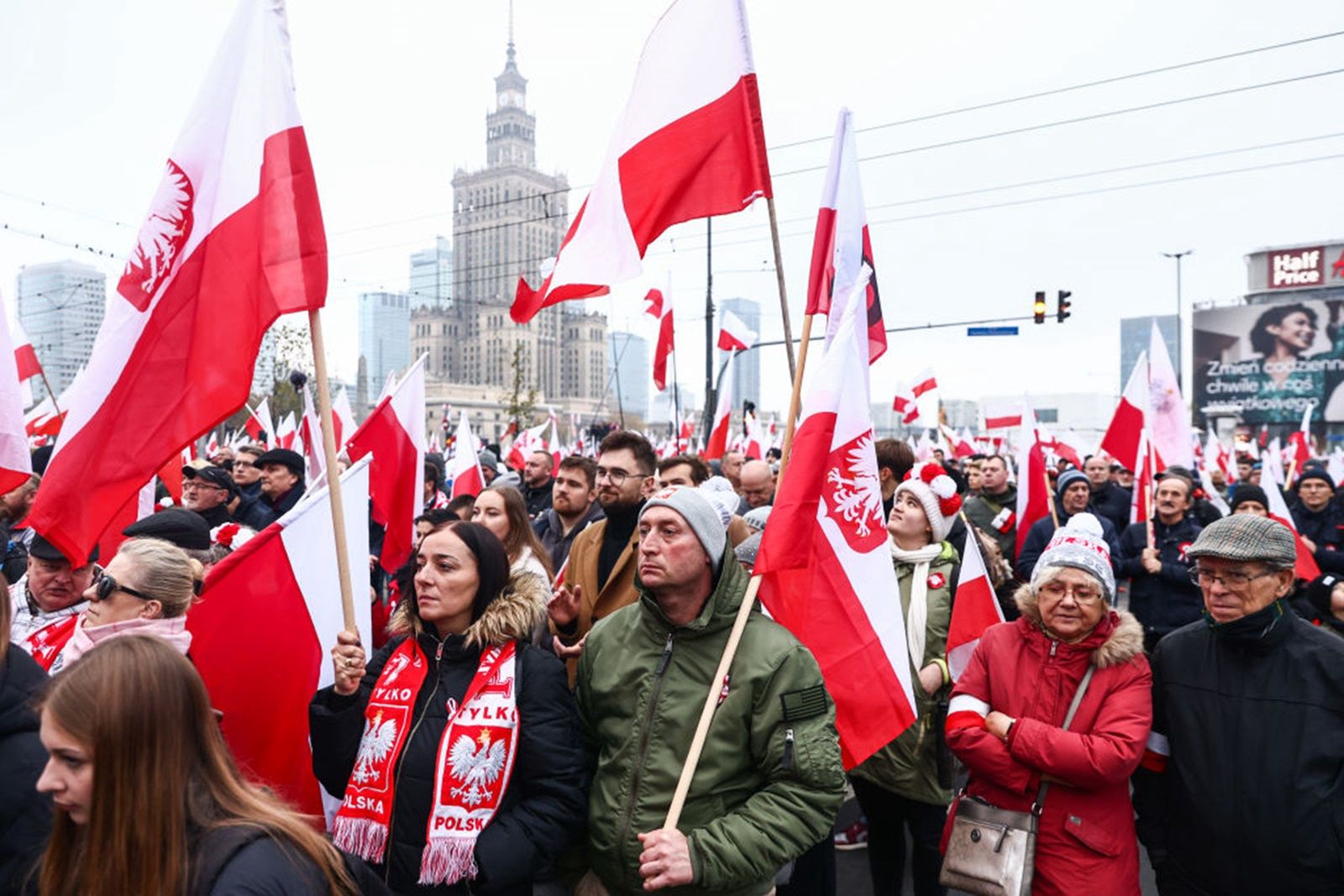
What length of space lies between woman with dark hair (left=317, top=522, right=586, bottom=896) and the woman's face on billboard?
189 ft

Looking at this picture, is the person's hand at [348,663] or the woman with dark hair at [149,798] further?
the person's hand at [348,663]

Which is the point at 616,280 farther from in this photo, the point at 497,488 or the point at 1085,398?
the point at 1085,398

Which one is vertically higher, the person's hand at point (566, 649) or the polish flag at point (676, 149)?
the polish flag at point (676, 149)

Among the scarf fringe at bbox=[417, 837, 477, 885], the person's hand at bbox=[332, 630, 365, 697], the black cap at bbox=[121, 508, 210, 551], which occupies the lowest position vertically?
the scarf fringe at bbox=[417, 837, 477, 885]

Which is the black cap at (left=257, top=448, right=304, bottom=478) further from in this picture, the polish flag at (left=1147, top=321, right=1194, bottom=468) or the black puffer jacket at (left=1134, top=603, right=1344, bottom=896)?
the polish flag at (left=1147, top=321, right=1194, bottom=468)

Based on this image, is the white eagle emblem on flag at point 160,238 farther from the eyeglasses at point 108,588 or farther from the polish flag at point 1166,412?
the polish flag at point 1166,412

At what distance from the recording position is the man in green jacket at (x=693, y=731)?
2682 mm

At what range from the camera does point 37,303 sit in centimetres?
3316

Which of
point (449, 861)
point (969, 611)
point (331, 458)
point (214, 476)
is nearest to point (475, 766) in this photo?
point (449, 861)

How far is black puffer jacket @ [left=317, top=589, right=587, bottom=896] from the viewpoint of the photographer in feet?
9.05

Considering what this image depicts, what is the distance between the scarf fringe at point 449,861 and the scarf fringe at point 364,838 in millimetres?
184

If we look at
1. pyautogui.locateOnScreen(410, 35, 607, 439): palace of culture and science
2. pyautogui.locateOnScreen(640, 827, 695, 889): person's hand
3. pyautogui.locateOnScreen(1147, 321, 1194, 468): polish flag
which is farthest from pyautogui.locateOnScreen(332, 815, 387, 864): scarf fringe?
pyautogui.locateOnScreen(410, 35, 607, 439): palace of culture and science

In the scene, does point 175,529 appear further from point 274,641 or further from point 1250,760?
point 1250,760

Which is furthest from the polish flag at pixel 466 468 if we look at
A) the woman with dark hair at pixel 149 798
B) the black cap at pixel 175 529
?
the woman with dark hair at pixel 149 798
